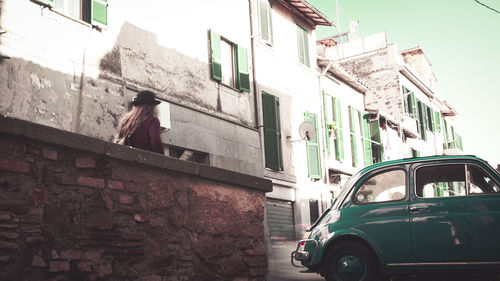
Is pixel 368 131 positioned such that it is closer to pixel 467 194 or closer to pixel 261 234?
pixel 467 194

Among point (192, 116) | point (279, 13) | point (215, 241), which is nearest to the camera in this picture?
point (215, 241)

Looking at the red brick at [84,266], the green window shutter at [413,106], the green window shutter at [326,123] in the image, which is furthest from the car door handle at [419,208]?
the green window shutter at [413,106]

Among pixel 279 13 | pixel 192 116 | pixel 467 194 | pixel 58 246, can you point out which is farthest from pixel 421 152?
pixel 58 246

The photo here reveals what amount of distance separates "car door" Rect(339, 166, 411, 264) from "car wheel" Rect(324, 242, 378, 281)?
0.15m

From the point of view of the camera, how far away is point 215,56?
13.9 m

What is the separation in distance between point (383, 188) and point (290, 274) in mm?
3938

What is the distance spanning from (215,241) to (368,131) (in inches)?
740

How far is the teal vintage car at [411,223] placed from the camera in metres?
6.45

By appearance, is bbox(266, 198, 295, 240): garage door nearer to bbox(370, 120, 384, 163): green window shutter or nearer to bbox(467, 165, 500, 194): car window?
bbox(370, 120, 384, 163): green window shutter

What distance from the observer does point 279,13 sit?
58.3 ft

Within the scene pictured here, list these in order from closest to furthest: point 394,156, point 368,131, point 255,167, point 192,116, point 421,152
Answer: point 192,116 < point 255,167 < point 368,131 < point 394,156 < point 421,152

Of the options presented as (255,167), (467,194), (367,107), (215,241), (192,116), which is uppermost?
(367,107)

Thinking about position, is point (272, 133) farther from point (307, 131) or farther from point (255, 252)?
point (255, 252)

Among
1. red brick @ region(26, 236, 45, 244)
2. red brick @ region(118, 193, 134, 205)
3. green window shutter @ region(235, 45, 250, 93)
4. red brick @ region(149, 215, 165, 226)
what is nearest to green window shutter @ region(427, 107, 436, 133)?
green window shutter @ region(235, 45, 250, 93)
